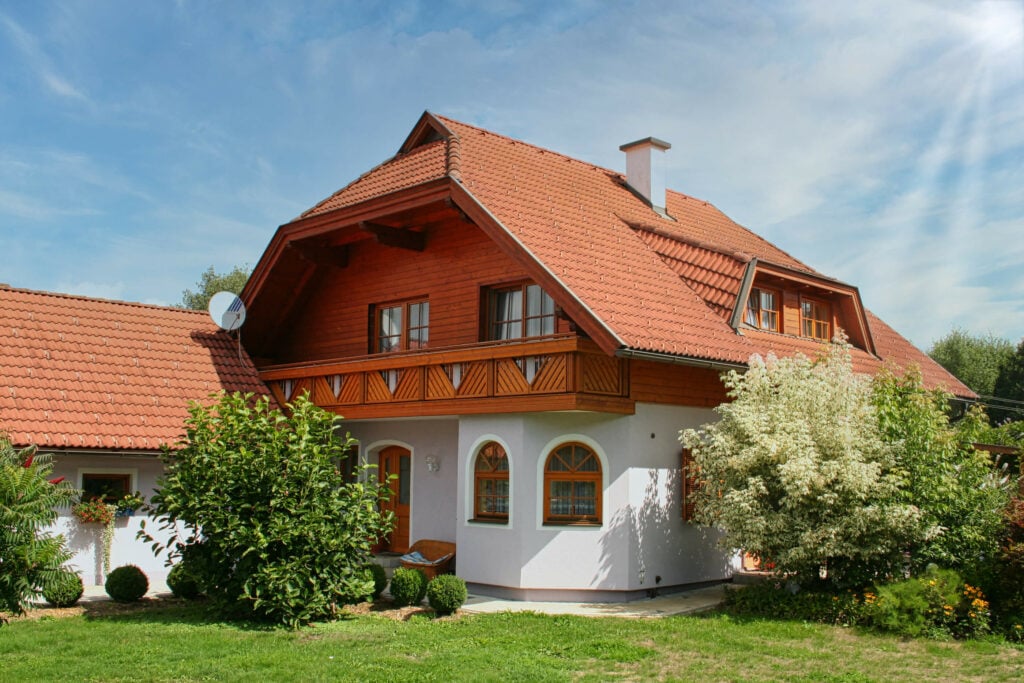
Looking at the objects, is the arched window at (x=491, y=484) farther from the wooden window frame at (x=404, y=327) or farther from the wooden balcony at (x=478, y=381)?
the wooden window frame at (x=404, y=327)

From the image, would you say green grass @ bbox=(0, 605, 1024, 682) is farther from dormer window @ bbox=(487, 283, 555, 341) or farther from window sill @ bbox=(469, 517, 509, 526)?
dormer window @ bbox=(487, 283, 555, 341)

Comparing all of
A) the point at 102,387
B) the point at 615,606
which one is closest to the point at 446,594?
the point at 615,606

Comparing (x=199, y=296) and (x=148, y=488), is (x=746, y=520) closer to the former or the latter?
(x=148, y=488)

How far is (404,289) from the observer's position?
18.2m

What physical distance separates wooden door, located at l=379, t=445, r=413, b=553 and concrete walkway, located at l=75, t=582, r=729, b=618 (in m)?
3.49

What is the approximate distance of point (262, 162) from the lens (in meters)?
22.5

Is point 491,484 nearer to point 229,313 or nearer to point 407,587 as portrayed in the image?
point 407,587

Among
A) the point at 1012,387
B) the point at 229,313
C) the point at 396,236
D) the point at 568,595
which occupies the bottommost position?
the point at 568,595

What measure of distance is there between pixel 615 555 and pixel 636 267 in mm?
4741

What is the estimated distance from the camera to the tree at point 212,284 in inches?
2040

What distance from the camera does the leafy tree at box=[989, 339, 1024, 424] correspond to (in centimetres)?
3834

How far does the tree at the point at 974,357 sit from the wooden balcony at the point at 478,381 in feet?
103

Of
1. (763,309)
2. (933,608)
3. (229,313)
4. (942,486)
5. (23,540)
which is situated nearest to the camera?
(23,540)

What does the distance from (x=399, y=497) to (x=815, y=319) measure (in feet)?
27.9
